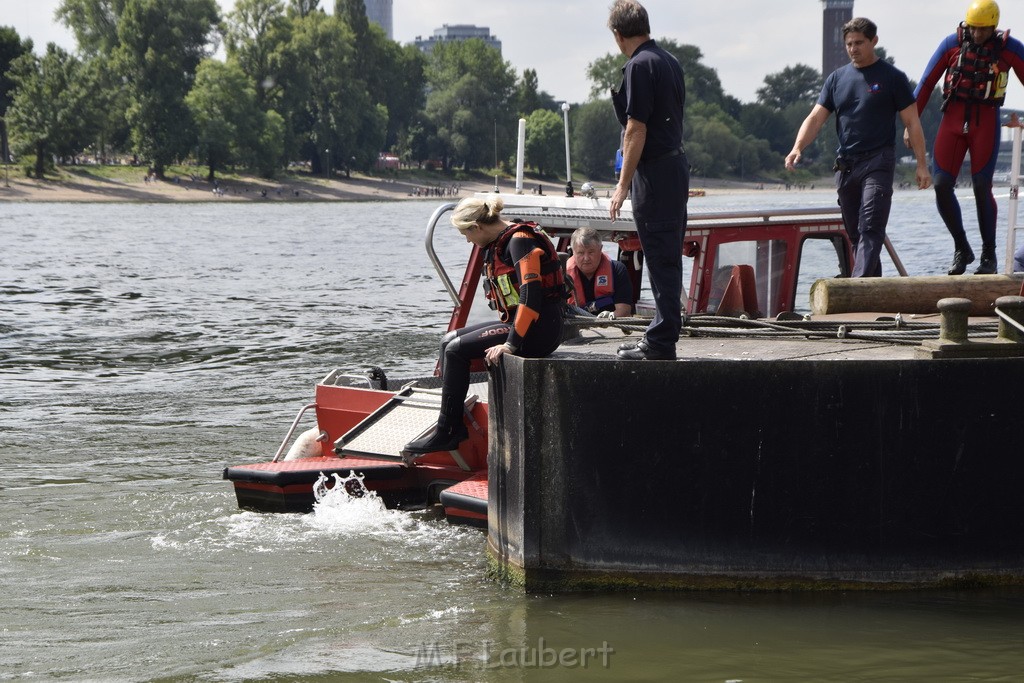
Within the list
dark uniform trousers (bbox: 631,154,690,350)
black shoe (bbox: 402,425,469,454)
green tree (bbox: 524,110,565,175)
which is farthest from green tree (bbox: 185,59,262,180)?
dark uniform trousers (bbox: 631,154,690,350)

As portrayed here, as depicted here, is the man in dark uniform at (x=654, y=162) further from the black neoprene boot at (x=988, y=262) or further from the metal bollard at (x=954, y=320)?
the black neoprene boot at (x=988, y=262)

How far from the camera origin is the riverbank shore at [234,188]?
322 ft

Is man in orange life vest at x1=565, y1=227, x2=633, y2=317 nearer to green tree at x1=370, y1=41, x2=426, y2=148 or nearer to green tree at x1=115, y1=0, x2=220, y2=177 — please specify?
green tree at x1=115, y1=0, x2=220, y2=177

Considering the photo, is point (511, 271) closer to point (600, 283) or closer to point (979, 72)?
point (600, 283)

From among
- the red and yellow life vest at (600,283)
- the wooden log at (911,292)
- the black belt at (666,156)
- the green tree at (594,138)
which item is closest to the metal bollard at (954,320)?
the black belt at (666,156)

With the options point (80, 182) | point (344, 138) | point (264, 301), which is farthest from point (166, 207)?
point (264, 301)

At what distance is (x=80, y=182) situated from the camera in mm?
101938

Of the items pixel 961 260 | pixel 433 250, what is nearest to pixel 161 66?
pixel 433 250

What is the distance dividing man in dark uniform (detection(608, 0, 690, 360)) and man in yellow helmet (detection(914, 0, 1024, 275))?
3327mm

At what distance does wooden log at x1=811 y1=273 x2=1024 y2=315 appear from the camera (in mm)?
8680

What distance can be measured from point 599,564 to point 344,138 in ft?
425

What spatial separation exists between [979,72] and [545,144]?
106m

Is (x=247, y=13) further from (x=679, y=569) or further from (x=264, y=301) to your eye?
(x=679, y=569)

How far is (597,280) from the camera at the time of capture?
10.5 m
